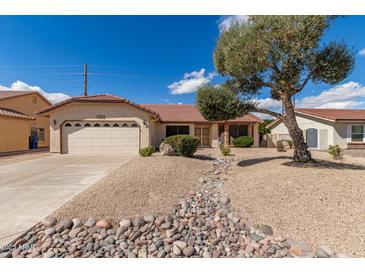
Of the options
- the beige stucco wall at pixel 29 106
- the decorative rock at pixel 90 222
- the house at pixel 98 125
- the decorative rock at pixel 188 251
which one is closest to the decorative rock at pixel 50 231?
the decorative rock at pixel 90 222

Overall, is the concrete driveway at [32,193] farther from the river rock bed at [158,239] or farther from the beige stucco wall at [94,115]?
the beige stucco wall at [94,115]

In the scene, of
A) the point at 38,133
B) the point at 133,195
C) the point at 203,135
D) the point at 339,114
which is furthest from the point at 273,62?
the point at 38,133

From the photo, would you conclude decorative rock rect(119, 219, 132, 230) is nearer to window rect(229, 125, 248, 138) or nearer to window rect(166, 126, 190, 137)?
window rect(166, 126, 190, 137)

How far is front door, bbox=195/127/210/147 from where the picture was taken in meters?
19.2

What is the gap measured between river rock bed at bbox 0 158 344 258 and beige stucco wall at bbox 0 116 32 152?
16.1 meters

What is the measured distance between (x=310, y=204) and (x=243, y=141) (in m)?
14.0

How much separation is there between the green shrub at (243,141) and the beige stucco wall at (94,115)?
838cm

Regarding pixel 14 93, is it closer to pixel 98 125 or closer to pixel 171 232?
pixel 98 125

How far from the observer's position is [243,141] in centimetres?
1817

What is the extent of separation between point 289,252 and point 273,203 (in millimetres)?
1518

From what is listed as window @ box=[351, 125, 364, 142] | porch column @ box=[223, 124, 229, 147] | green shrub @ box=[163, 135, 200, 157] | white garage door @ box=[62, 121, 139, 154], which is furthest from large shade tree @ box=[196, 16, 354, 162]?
window @ box=[351, 125, 364, 142]

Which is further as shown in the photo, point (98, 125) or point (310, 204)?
point (98, 125)
